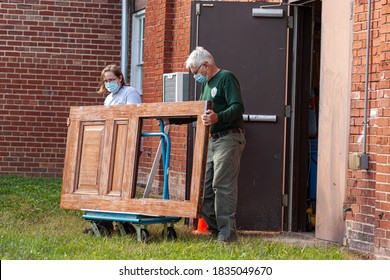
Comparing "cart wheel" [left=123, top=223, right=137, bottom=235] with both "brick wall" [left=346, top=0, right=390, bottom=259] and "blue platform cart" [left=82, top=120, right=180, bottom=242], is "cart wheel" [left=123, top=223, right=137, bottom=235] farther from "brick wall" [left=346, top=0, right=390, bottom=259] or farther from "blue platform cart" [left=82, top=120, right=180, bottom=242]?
"brick wall" [left=346, top=0, right=390, bottom=259]

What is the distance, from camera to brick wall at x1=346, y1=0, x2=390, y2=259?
912 cm

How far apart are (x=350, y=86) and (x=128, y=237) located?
253 cm

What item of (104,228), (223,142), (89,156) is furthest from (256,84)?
(104,228)

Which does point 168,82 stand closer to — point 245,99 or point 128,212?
point 245,99

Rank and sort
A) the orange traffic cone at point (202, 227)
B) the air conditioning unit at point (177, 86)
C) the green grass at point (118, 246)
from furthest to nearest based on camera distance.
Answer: the air conditioning unit at point (177, 86)
the orange traffic cone at point (202, 227)
the green grass at point (118, 246)

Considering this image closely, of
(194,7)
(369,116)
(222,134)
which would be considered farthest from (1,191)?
(369,116)

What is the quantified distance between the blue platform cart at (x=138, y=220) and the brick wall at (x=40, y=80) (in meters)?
7.34

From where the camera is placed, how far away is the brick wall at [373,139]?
912cm

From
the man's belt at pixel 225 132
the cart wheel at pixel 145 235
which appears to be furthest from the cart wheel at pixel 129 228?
the man's belt at pixel 225 132

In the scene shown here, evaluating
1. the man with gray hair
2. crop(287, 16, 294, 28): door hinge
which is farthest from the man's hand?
crop(287, 16, 294, 28): door hinge

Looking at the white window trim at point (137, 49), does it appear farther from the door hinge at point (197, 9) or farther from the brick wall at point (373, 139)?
the brick wall at point (373, 139)

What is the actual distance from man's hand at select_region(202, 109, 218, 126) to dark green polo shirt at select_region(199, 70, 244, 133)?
0.42 ft

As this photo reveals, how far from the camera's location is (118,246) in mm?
9414

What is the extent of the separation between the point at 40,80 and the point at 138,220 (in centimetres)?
844
